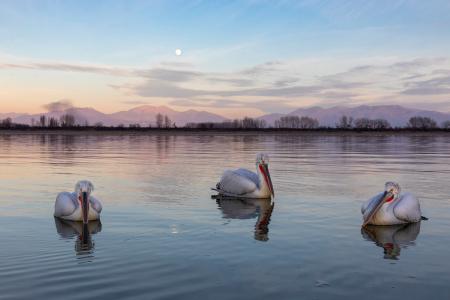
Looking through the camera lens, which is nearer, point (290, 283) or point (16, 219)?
point (290, 283)

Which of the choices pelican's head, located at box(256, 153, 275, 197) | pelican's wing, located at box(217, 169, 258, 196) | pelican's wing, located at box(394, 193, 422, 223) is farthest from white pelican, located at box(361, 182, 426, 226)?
pelican's wing, located at box(217, 169, 258, 196)

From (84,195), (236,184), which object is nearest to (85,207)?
(84,195)

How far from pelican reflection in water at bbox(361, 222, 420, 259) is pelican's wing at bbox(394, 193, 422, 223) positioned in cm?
14

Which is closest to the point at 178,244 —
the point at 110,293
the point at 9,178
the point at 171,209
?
the point at 110,293

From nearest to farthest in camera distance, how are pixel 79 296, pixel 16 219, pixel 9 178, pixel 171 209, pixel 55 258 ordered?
pixel 79 296 < pixel 55 258 < pixel 16 219 < pixel 171 209 < pixel 9 178

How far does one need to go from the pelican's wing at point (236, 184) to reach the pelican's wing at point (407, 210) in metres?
4.09

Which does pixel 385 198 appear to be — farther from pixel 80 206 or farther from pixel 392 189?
pixel 80 206

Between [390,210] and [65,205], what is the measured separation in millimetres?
5877

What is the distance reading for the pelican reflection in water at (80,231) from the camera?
825 centimetres

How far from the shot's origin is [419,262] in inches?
301

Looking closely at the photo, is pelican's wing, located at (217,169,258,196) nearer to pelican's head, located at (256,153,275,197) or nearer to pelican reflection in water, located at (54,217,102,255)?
pelican's head, located at (256,153,275,197)

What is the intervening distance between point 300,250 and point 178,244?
5.86ft

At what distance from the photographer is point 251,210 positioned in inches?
476

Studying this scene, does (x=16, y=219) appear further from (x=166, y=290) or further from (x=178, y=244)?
(x=166, y=290)
